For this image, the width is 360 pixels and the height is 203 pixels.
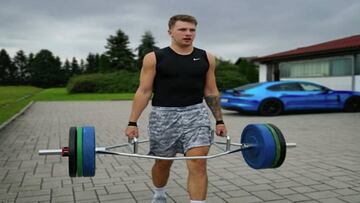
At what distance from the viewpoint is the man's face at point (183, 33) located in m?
3.50

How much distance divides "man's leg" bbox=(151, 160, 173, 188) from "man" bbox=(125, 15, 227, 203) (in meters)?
0.25

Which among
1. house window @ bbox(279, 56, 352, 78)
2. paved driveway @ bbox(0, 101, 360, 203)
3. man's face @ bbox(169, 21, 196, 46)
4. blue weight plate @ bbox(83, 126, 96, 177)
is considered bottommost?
paved driveway @ bbox(0, 101, 360, 203)

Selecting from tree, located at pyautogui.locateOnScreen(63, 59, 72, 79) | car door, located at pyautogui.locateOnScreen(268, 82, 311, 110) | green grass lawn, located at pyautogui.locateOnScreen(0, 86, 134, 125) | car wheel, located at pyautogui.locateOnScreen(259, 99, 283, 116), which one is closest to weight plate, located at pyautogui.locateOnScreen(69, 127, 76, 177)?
green grass lawn, located at pyautogui.locateOnScreen(0, 86, 134, 125)

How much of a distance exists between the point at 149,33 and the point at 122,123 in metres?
55.0

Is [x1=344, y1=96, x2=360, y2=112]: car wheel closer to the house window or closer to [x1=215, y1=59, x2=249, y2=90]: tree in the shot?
the house window

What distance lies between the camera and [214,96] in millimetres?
3844

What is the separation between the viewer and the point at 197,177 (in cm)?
343

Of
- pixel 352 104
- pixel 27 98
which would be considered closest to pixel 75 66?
pixel 27 98

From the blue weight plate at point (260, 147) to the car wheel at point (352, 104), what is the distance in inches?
516

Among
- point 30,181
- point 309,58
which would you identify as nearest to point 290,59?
point 309,58

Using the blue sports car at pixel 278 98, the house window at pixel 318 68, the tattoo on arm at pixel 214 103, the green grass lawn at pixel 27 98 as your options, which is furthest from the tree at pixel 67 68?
the tattoo on arm at pixel 214 103

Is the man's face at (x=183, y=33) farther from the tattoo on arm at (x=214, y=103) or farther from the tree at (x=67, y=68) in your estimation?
the tree at (x=67, y=68)

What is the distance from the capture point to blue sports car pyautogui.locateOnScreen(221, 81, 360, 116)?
47.3 ft

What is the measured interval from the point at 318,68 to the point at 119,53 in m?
42.5
